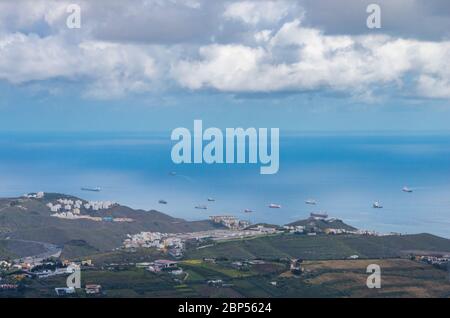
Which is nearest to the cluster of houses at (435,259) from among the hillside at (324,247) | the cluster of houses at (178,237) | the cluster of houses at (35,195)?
the hillside at (324,247)

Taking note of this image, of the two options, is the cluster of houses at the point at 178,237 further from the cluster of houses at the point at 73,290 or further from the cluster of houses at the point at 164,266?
the cluster of houses at the point at 73,290

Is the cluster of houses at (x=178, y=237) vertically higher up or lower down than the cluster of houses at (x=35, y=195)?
lower down

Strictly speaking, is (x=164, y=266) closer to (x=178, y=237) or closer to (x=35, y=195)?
(x=178, y=237)

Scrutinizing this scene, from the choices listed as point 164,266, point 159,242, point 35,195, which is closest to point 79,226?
point 35,195

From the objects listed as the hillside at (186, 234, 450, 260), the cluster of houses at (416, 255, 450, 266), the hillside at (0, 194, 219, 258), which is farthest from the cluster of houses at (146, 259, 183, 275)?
the cluster of houses at (416, 255, 450, 266)
